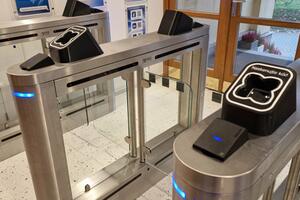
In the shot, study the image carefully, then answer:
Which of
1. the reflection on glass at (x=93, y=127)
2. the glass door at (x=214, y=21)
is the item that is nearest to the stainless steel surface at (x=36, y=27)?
the reflection on glass at (x=93, y=127)

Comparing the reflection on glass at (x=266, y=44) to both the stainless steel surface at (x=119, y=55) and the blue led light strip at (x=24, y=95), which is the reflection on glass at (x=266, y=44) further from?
the blue led light strip at (x=24, y=95)

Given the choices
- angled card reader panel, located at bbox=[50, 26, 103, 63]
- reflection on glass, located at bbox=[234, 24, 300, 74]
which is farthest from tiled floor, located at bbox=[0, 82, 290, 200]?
reflection on glass, located at bbox=[234, 24, 300, 74]

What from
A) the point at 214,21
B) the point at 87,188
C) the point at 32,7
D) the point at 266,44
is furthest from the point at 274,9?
the point at 87,188

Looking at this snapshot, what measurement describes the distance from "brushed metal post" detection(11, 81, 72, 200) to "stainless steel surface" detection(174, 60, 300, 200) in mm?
682

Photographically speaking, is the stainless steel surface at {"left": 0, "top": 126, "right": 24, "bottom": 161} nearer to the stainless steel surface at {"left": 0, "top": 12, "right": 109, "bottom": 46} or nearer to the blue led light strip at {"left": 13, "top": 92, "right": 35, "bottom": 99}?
the stainless steel surface at {"left": 0, "top": 12, "right": 109, "bottom": 46}

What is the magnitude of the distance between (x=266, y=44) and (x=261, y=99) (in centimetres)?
248

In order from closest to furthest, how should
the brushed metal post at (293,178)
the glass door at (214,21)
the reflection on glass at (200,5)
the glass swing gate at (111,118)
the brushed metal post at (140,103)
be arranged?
1. the brushed metal post at (293,178)
2. the glass swing gate at (111,118)
3. the brushed metal post at (140,103)
4. the glass door at (214,21)
5. the reflection on glass at (200,5)

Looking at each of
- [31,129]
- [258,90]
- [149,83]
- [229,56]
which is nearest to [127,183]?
[149,83]

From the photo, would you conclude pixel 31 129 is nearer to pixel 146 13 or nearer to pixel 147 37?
pixel 147 37

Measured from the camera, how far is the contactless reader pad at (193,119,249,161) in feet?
2.20

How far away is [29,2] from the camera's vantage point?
2.36m

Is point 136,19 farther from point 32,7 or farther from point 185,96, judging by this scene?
point 185,96

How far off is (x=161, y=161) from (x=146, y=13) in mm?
1908

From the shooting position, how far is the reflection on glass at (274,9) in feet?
8.51
